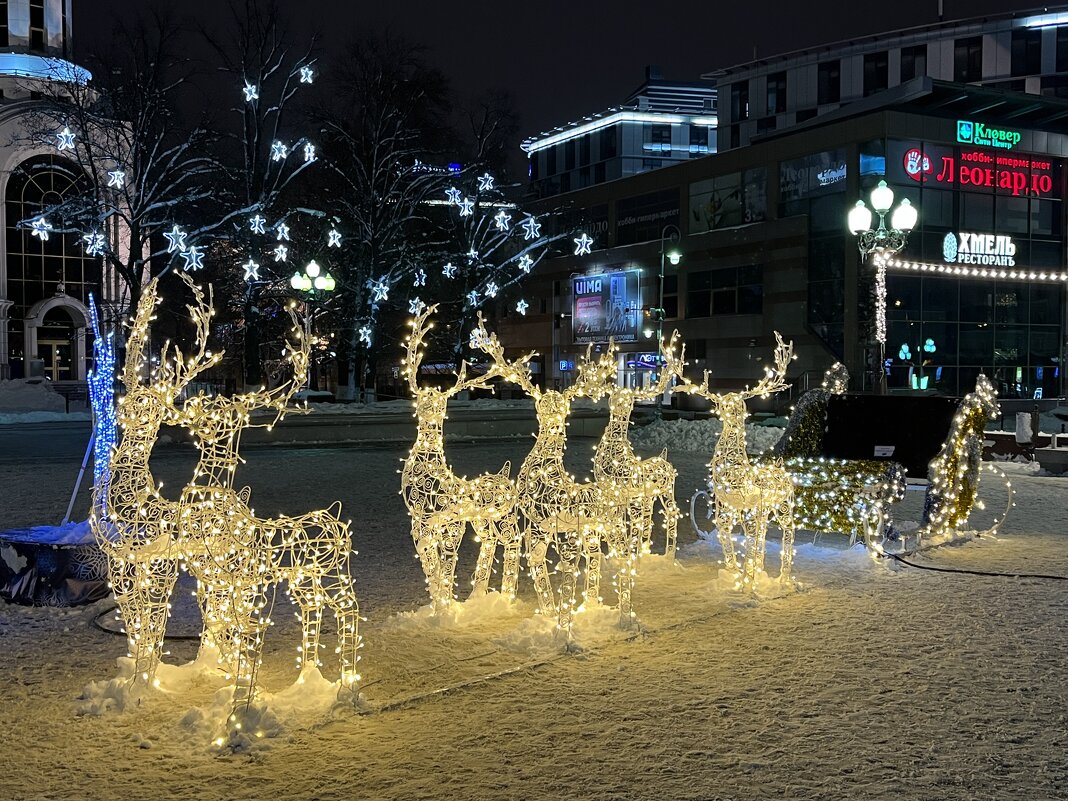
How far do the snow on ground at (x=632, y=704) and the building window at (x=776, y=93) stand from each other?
180 feet

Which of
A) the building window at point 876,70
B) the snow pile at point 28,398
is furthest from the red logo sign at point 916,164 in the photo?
the snow pile at point 28,398

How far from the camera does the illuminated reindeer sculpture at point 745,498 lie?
7915 mm

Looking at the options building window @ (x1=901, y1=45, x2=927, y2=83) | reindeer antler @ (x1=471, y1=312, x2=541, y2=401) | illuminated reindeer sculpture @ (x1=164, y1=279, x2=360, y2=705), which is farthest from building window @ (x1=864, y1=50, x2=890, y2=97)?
illuminated reindeer sculpture @ (x1=164, y1=279, x2=360, y2=705)

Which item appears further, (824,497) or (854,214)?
(854,214)

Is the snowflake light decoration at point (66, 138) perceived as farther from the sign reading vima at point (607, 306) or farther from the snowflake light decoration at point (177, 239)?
the sign reading vima at point (607, 306)

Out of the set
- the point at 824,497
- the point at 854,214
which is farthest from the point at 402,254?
the point at 824,497

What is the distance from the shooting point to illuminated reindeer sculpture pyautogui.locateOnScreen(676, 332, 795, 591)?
7.91 metres

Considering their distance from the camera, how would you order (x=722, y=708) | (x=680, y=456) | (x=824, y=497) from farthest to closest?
(x=680, y=456)
(x=824, y=497)
(x=722, y=708)

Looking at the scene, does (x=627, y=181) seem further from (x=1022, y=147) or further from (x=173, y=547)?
(x=173, y=547)

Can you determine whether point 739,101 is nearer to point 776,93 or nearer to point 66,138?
point 776,93

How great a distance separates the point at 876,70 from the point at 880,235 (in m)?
47.5

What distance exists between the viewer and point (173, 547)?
17.4 ft

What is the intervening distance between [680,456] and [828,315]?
82.3 ft

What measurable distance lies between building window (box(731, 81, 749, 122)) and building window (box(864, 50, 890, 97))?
298 inches
